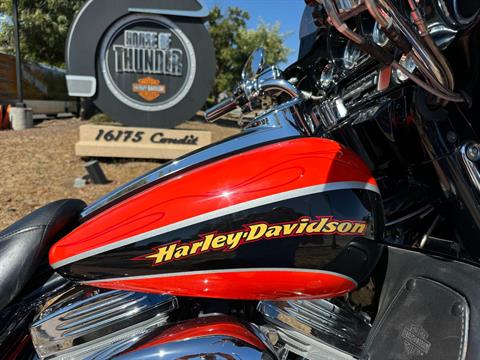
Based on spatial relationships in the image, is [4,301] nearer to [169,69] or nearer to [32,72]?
[169,69]

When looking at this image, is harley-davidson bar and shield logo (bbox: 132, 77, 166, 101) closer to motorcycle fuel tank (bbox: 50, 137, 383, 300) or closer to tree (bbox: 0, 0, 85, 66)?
motorcycle fuel tank (bbox: 50, 137, 383, 300)

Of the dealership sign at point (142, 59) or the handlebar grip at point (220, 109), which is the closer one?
the handlebar grip at point (220, 109)

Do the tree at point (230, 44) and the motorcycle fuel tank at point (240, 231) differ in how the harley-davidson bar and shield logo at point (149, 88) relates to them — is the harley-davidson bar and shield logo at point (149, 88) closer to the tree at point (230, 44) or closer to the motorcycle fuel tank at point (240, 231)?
the motorcycle fuel tank at point (240, 231)

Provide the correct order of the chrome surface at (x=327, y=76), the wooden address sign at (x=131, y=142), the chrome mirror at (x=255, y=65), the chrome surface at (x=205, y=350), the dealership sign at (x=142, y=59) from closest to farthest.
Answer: the chrome surface at (x=205, y=350) → the chrome surface at (x=327, y=76) → the chrome mirror at (x=255, y=65) → the wooden address sign at (x=131, y=142) → the dealership sign at (x=142, y=59)

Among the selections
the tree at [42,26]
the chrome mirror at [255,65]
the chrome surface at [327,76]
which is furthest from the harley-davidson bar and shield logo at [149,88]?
the tree at [42,26]

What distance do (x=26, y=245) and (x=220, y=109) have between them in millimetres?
1006

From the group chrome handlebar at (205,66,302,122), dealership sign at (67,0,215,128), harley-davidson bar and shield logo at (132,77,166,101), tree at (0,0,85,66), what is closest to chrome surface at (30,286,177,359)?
chrome handlebar at (205,66,302,122)

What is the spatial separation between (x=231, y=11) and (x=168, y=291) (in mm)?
24781

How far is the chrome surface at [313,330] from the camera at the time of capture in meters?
1.13

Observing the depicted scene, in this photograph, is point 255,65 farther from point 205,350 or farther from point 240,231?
point 205,350

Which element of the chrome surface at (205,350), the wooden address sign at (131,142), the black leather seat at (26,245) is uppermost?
the black leather seat at (26,245)

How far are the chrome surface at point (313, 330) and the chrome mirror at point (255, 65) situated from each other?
947mm

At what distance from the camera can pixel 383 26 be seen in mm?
746

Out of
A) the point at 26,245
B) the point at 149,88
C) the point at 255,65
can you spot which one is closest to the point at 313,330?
the point at 26,245
